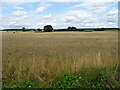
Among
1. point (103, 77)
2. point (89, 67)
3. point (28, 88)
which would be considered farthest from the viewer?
point (89, 67)

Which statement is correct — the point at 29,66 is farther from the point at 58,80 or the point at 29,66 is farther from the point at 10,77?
the point at 58,80

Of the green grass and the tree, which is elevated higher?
the tree

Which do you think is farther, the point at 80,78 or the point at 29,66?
the point at 29,66

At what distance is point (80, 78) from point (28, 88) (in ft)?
5.01

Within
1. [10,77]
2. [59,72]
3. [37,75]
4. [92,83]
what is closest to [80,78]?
[92,83]

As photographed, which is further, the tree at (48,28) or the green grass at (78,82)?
the tree at (48,28)

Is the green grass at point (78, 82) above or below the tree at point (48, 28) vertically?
below

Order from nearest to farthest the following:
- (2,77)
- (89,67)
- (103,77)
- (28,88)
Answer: (28,88) → (103,77) → (2,77) → (89,67)

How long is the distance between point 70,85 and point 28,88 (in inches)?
44.6

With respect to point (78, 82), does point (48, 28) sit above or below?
above

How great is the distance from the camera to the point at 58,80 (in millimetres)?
5195

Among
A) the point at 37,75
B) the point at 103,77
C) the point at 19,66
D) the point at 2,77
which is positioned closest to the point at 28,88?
the point at 37,75

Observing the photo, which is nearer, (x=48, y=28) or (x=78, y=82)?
(x=78, y=82)

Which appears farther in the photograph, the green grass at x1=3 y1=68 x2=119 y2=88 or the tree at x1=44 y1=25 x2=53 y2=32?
the tree at x1=44 y1=25 x2=53 y2=32
